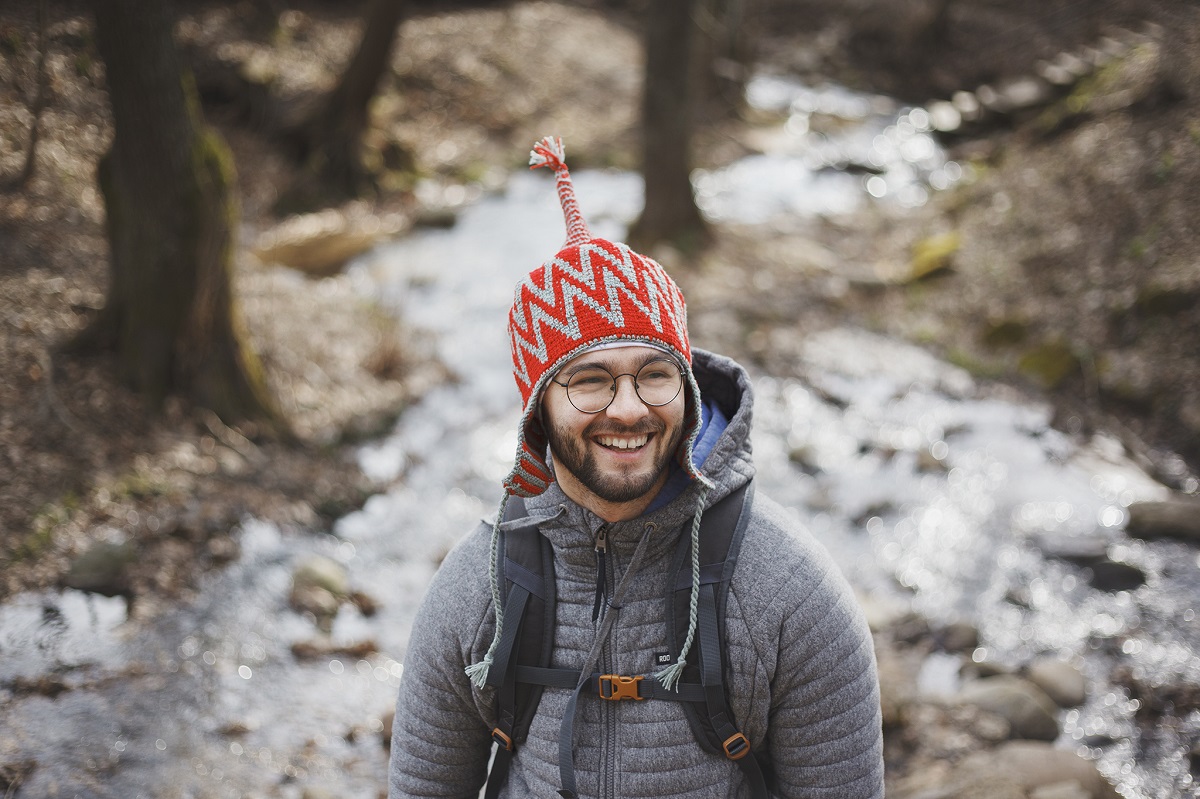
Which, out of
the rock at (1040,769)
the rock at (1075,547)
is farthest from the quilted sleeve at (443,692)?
the rock at (1075,547)

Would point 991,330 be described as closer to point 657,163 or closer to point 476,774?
point 657,163

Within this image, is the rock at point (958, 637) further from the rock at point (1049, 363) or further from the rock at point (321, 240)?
the rock at point (321, 240)

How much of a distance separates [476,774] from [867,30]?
15.3 metres

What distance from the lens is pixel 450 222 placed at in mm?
9508

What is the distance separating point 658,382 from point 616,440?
7.0 inches

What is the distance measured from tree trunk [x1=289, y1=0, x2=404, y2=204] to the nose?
27.3 ft

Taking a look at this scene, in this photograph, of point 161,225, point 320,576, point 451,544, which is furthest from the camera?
point 451,544

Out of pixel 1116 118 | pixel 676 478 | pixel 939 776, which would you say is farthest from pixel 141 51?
pixel 1116 118

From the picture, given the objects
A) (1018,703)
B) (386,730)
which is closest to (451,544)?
(386,730)

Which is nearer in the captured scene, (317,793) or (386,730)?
(317,793)

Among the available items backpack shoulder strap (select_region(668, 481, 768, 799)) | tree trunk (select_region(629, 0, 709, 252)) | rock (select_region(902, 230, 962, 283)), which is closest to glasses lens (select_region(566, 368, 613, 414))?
backpack shoulder strap (select_region(668, 481, 768, 799))

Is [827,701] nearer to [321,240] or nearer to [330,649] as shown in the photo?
[330,649]

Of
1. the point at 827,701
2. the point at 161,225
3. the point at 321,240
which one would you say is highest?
the point at 321,240

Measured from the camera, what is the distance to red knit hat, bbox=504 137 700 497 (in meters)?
2.17
